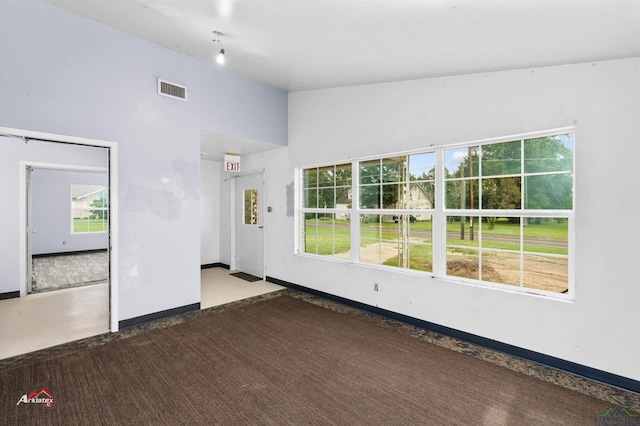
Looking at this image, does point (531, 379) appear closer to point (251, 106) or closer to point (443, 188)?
point (443, 188)

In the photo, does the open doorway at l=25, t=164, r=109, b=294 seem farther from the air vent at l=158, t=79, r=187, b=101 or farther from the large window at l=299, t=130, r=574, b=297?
the large window at l=299, t=130, r=574, b=297

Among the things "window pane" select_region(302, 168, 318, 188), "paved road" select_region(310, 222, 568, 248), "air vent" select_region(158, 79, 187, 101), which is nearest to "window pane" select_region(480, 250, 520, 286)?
"paved road" select_region(310, 222, 568, 248)

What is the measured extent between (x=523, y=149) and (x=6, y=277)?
23.6 ft

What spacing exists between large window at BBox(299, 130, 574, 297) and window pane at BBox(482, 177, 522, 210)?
0.01 meters

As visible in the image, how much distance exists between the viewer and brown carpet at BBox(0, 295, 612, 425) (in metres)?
1.97

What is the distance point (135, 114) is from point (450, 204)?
12.7 feet

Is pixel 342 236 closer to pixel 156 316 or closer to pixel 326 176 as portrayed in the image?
pixel 326 176

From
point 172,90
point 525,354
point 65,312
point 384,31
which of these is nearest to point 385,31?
point 384,31

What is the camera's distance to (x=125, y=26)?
3.12 meters

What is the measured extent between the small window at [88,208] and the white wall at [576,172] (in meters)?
8.83

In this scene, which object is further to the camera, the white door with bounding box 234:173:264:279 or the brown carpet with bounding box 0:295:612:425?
the white door with bounding box 234:173:264:279

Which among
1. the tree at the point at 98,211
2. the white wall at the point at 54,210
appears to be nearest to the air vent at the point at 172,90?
the white wall at the point at 54,210

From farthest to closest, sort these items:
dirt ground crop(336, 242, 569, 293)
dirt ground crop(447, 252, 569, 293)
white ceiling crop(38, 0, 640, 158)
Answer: dirt ground crop(447, 252, 569, 293)
dirt ground crop(336, 242, 569, 293)
white ceiling crop(38, 0, 640, 158)

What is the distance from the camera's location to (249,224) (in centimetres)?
595
